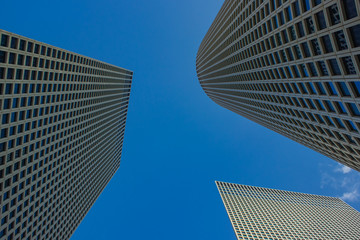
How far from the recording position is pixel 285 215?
431ft

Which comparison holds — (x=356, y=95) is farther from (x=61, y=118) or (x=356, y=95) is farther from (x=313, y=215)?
(x=313, y=215)

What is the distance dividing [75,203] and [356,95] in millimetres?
82505

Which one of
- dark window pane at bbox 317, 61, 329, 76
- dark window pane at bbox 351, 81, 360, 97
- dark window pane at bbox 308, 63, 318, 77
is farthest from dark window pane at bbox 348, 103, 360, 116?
dark window pane at bbox 308, 63, 318, 77

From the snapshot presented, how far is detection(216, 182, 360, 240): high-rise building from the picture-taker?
112 metres

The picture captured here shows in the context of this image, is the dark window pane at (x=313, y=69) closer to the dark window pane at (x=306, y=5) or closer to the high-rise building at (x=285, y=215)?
the dark window pane at (x=306, y=5)

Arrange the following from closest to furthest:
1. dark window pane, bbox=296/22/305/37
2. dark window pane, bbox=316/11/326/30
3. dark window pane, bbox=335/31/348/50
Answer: dark window pane, bbox=335/31/348/50 → dark window pane, bbox=316/11/326/30 → dark window pane, bbox=296/22/305/37

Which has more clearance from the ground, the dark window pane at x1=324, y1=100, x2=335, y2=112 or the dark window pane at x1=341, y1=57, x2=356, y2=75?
the dark window pane at x1=341, y1=57, x2=356, y2=75

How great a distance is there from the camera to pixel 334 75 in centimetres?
2795

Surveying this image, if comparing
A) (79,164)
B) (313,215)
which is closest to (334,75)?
(79,164)

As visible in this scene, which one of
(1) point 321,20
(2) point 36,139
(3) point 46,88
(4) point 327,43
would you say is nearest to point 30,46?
(3) point 46,88

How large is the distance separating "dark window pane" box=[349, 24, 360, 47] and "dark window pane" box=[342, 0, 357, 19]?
1062mm

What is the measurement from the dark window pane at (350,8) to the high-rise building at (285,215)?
3938 inches

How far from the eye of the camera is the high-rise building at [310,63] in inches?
977

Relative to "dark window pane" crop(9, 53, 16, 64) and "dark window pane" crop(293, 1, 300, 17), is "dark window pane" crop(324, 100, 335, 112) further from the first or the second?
"dark window pane" crop(9, 53, 16, 64)
